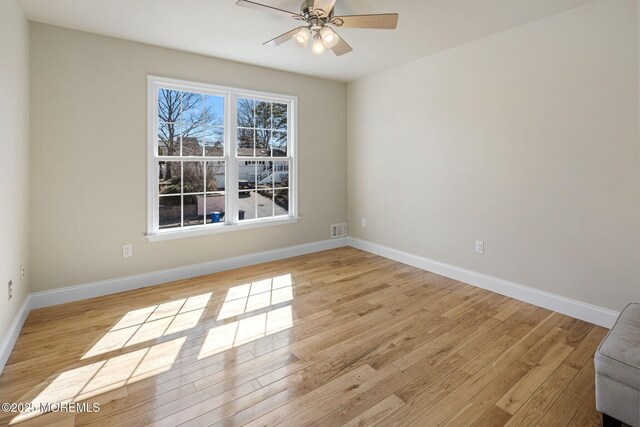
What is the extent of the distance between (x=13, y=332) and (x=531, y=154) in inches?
174

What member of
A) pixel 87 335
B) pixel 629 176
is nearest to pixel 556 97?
pixel 629 176

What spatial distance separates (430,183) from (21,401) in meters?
3.91

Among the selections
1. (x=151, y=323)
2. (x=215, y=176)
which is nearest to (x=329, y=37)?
(x=215, y=176)

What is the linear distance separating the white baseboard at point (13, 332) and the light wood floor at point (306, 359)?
58mm

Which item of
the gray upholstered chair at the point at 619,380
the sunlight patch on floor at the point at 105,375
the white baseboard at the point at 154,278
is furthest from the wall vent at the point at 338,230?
the gray upholstered chair at the point at 619,380

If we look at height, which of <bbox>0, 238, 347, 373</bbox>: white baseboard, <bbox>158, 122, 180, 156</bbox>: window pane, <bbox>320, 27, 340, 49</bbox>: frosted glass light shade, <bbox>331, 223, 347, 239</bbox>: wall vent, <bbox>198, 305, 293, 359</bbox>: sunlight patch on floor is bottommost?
<bbox>198, 305, 293, 359</bbox>: sunlight patch on floor

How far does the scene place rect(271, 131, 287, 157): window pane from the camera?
4.49 metres

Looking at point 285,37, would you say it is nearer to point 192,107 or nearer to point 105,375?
point 192,107

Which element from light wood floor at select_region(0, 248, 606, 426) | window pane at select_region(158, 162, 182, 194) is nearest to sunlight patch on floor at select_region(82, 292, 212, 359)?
light wood floor at select_region(0, 248, 606, 426)

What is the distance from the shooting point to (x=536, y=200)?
118 inches

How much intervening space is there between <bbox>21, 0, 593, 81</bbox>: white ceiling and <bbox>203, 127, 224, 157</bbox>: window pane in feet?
2.78

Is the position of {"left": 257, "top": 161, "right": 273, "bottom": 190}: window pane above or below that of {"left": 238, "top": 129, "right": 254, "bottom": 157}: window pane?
below

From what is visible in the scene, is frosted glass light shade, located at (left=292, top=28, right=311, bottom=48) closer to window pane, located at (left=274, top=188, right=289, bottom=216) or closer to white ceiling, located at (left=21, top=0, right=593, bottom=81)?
white ceiling, located at (left=21, top=0, right=593, bottom=81)

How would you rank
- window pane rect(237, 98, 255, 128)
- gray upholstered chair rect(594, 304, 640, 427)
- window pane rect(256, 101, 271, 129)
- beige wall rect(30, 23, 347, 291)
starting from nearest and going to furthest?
gray upholstered chair rect(594, 304, 640, 427)
beige wall rect(30, 23, 347, 291)
window pane rect(237, 98, 255, 128)
window pane rect(256, 101, 271, 129)
